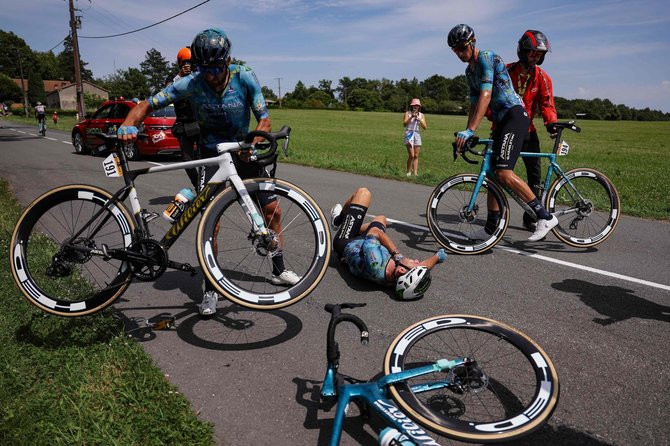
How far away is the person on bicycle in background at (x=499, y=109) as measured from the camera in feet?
17.7

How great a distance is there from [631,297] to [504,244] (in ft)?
6.13

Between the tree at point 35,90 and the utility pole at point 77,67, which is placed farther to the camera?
the tree at point 35,90

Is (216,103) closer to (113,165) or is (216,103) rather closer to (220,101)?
(220,101)

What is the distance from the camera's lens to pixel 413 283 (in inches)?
159

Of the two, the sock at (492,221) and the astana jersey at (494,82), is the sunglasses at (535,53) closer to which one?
the astana jersey at (494,82)

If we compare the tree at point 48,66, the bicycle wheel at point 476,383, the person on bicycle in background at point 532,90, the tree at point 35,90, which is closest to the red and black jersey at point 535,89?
the person on bicycle in background at point 532,90

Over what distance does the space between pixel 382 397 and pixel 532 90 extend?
544cm

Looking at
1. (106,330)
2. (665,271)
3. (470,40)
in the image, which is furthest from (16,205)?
(665,271)

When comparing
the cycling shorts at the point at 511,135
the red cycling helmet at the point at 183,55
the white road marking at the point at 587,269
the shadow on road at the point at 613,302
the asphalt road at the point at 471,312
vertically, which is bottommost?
the asphalt road at the point at 471,312

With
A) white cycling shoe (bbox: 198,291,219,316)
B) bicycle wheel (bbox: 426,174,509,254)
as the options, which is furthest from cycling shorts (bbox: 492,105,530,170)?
white cycling shoe (bbox: 198,291,219,316)

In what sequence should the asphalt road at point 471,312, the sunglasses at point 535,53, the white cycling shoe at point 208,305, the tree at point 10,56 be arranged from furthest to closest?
the tree at point 10,56 < the sunglasses at point 535,53 < the white cycling shoe at point 208,305 < the asphalt road at point 471,312

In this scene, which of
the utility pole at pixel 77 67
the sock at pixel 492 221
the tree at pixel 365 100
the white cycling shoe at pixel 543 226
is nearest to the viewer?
the white cycling shoe at pixel 543 226

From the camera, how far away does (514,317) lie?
152 inches

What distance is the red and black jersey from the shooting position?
6273 mm
